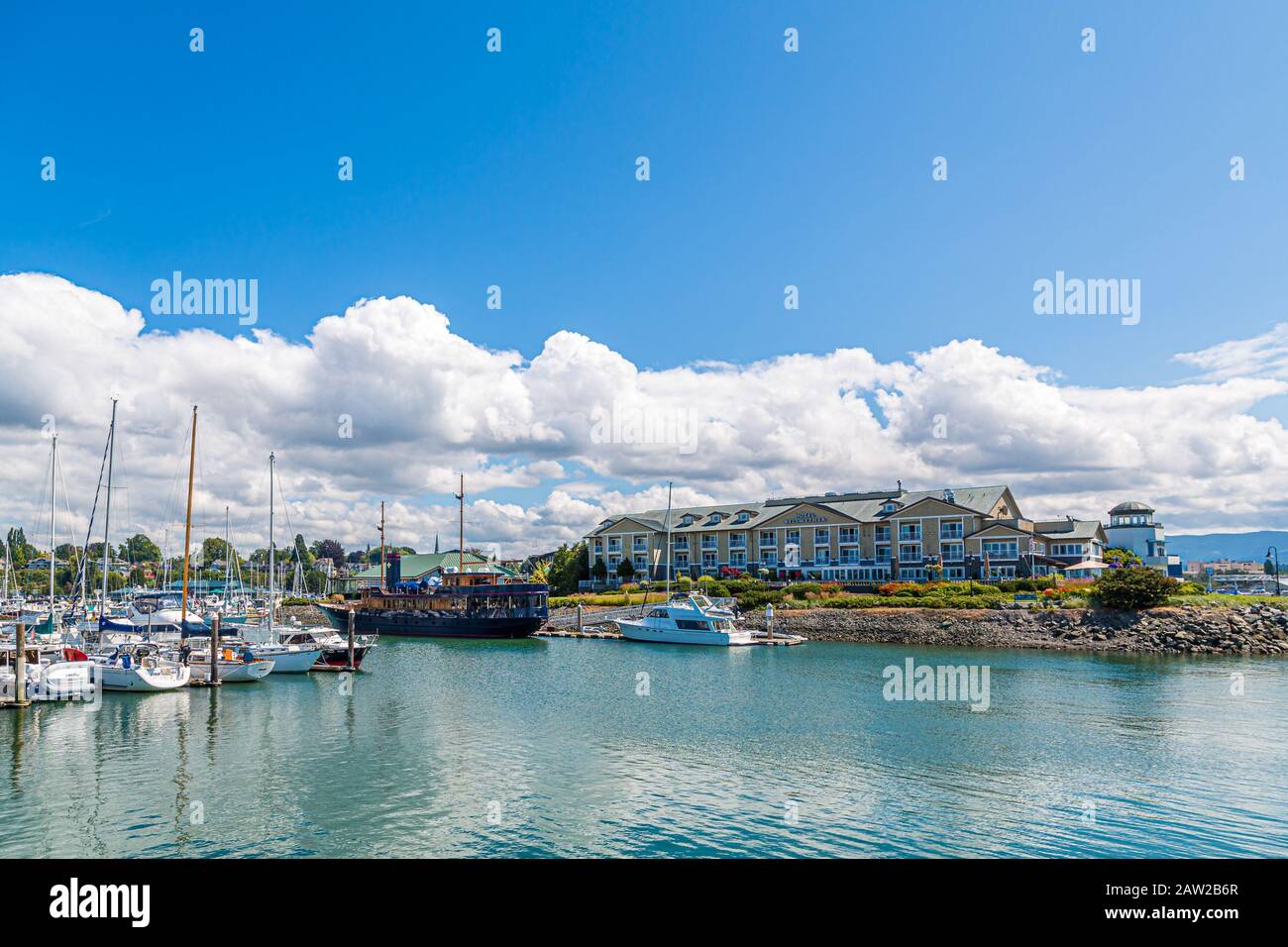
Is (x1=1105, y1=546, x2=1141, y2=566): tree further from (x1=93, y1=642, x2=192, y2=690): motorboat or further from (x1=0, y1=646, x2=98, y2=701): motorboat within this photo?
(x1=0, y1=646, x2=98, y2=701): motorboat

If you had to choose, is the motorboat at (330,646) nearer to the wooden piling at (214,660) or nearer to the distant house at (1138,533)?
the wooden piling at (214,660)

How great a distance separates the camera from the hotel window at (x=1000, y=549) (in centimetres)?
8969

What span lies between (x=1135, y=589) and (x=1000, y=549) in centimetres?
2678

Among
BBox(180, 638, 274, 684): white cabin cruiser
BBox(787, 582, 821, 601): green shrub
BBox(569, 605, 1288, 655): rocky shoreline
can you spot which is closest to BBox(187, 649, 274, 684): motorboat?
BBox(180, 638, 274, 684): white cabin cruiser

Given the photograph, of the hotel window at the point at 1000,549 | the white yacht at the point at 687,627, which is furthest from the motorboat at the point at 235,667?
the hotel window at the point at 1000,549

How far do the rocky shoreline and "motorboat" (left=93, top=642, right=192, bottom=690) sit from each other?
49985 mm

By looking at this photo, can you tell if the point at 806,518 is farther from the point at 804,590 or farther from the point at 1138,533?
the point at 1138,533

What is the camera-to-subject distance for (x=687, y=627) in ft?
232

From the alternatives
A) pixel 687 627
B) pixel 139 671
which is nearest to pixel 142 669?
pixel 139 671

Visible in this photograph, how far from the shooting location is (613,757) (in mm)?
26656

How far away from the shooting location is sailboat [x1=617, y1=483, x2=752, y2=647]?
226 ft
